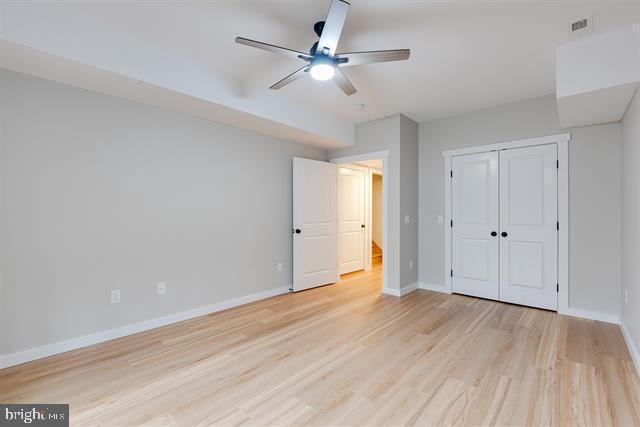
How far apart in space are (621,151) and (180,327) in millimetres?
4949

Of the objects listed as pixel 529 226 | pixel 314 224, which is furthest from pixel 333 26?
pixel 529 226

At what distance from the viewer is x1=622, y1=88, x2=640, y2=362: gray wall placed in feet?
7.63

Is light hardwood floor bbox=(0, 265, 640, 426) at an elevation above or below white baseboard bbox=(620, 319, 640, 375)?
below

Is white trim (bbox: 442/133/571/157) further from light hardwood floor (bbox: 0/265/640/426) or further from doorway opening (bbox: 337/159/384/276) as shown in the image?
light hardwood floor (bbox: 0/265/640/426)

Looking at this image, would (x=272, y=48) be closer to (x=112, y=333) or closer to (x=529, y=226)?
(x=112, y=333)

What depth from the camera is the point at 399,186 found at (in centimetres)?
427

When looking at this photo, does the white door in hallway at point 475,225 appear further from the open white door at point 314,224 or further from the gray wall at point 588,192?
the open white door at point 314,224

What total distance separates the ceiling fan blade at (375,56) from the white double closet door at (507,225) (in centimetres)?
253

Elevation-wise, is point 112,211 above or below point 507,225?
above

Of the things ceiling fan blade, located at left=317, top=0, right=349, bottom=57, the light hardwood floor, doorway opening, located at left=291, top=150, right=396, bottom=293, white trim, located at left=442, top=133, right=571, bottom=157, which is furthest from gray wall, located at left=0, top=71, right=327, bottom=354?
white trim, located at left=442, top=133, right=571, bottom=157

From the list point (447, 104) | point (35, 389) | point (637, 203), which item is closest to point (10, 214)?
point (35, 389)

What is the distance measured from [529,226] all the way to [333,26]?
11.1 ft

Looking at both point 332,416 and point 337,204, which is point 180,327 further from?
point 337,204

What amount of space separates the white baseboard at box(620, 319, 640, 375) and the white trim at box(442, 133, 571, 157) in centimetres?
203
